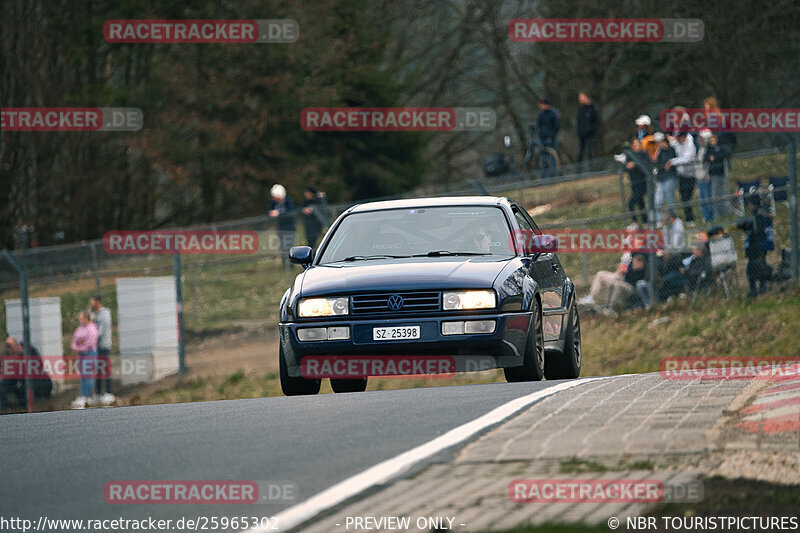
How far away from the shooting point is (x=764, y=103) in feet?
138

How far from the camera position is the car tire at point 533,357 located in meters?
10.7

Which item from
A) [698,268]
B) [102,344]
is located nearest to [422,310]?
[698,268]

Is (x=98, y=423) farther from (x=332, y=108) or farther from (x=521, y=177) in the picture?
(x=332, y=108)

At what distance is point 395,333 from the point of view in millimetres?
10383

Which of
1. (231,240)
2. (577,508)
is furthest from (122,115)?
(577,508)

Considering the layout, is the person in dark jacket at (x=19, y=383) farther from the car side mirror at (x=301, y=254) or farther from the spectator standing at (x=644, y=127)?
the car side mirror at (x=301, y=254)

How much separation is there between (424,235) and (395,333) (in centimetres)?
140

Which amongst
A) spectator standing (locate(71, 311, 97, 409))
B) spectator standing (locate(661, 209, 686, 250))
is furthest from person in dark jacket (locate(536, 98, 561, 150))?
spectator standing (locate(71, 311, 97, 409))

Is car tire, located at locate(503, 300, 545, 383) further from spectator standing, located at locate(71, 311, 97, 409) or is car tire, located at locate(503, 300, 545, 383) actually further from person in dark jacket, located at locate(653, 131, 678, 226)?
spectator standing, located at locate(71, 311, 97, 409)

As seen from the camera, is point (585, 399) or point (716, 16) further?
point (716, 16)

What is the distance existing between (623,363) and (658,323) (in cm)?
117

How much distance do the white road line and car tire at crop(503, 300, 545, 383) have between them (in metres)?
1.63

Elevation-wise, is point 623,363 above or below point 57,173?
below

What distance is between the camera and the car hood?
34.2 feet
